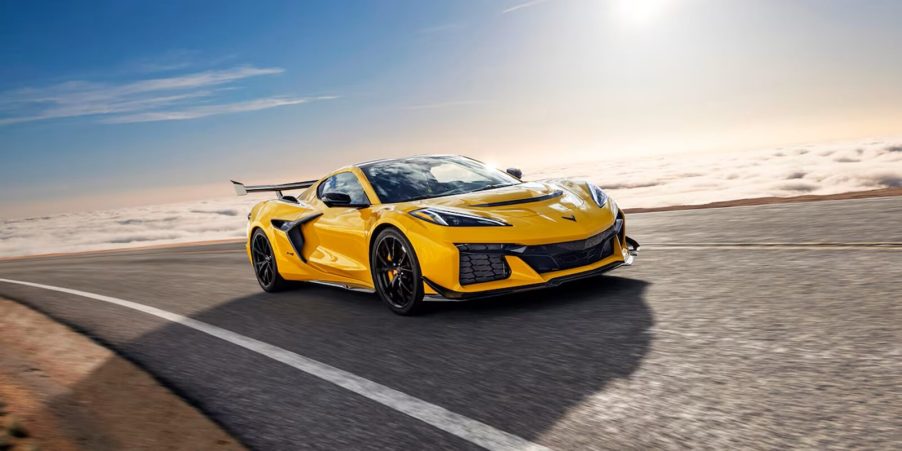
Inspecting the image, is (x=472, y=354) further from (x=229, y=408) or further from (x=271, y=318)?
(x=271, y=318)

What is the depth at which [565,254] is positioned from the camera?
201 inches

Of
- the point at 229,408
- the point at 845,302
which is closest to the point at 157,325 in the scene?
the point at 229,408

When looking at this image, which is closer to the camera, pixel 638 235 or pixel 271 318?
pixel 271 318

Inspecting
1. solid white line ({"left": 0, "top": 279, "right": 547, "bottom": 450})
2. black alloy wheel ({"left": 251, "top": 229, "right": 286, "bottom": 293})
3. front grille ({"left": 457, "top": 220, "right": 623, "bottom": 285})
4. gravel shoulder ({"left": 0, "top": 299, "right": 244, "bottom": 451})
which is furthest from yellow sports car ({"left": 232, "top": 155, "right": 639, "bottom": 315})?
gravel shoulder ({"left": 0, "top": 299, "right": 244, "bottom": 451})

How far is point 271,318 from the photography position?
614cm

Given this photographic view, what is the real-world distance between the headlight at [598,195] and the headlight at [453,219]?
105 cm

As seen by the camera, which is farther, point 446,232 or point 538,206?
point 538,206

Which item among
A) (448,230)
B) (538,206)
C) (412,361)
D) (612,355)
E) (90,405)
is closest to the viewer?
(612,355)

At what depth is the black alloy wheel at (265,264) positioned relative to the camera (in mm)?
7691

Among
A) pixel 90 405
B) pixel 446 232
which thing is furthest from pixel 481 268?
pixel 90 405

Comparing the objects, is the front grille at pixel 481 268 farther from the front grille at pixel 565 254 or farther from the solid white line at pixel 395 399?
the solid white line at pixel 395 399

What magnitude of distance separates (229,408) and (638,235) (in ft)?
21.7

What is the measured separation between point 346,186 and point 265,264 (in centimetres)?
172

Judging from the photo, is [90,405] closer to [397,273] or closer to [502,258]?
[397,273]
